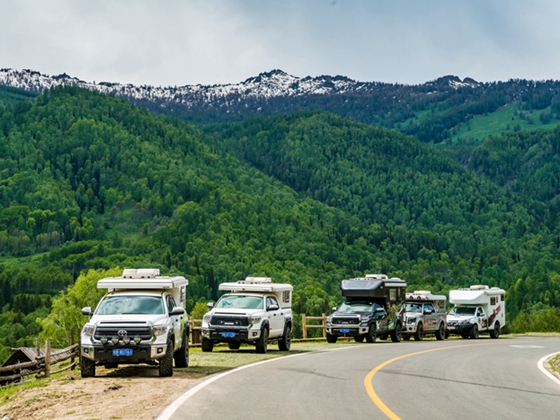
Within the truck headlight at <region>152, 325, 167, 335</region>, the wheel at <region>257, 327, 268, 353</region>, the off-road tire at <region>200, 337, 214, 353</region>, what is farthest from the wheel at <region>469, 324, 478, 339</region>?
the truck headlight at <region>152, 325, 167, 335</region>

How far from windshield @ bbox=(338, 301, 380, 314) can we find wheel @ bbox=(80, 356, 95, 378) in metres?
19.6

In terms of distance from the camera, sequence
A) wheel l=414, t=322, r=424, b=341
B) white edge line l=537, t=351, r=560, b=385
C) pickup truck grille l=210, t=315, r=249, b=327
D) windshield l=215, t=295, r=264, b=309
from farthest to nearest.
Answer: wheel l=414, t=322, r=424, b=341 < windshield l=215, t=295, r=264, b=309 < pickup truck grille l=210, t=315, r=249, b=327 < white edge line l=537, t=351, r=560, b=385

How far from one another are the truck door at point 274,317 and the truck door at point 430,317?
14.7m

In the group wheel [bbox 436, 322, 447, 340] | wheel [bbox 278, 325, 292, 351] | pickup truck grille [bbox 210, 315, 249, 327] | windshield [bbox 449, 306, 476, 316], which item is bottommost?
wheel [bbox 436, 322, 447, 340]

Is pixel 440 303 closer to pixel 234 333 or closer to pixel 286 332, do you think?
pixel 286 332

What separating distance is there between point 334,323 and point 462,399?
21.6 meters

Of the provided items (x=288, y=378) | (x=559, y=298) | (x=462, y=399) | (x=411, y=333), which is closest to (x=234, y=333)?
(x=288, y=378)

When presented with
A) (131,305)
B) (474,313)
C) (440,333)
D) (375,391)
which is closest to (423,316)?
(440,333)

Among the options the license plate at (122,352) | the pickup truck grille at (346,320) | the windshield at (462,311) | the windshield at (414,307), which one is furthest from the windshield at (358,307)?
the license plate at (122,352)

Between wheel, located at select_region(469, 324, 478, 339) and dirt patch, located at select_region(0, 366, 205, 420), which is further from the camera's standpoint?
wheel, located at select_region(469, 324, 478, 339)

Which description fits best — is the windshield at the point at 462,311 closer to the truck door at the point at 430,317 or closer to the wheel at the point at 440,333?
the wheel at the point at 440,333

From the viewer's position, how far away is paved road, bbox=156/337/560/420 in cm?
1253

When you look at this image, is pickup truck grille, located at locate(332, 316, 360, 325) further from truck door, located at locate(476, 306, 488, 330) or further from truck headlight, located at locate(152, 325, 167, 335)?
truck headlight, located at locate(152, 325, 167, 335)

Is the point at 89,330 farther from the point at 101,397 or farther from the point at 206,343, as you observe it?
the point at 206,343
